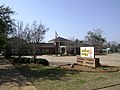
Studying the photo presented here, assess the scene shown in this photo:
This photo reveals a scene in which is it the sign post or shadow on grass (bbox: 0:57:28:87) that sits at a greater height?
the sign post

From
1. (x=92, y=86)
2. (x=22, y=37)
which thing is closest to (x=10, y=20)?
(x=22, y=37)

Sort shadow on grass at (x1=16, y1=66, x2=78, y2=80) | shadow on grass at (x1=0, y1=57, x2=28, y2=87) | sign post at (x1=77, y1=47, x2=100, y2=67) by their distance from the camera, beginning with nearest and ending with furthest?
shadow on grass at (x1=0, y1=57, x2=28, y2=87) < shadow on grass at (x1=16, y1=66, x2=78, y2=80) < sign post at (x1=77, y1=47, x2=100, y2=67)

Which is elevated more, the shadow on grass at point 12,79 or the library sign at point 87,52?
the library sign at point 87,52

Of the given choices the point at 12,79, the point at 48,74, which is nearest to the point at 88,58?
the point at 48,74

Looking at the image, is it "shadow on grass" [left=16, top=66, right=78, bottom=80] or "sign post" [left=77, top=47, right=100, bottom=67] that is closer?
"shadow on grass" [left=16, top=66, right=78, bottom=80]

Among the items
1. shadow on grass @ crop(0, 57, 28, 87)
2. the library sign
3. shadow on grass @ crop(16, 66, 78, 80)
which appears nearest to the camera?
shadow on grass @ crop(0, 57, 28, 87)

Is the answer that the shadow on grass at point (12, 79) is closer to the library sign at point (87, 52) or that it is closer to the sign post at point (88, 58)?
the sign post at point (88, 58)

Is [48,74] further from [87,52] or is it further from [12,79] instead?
[87,52]

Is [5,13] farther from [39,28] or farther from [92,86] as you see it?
[92,86]

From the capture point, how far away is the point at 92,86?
12.2 metres

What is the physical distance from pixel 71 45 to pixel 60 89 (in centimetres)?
7045

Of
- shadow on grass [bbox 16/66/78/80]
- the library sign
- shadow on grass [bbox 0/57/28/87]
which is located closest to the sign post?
the library sign

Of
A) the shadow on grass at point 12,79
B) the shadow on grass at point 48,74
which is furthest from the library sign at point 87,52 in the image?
the shadow on grass at point 12,79

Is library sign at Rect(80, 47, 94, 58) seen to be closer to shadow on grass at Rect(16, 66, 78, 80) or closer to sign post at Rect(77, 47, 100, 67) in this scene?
sign post at Rect(77, 47, 100, 67)
